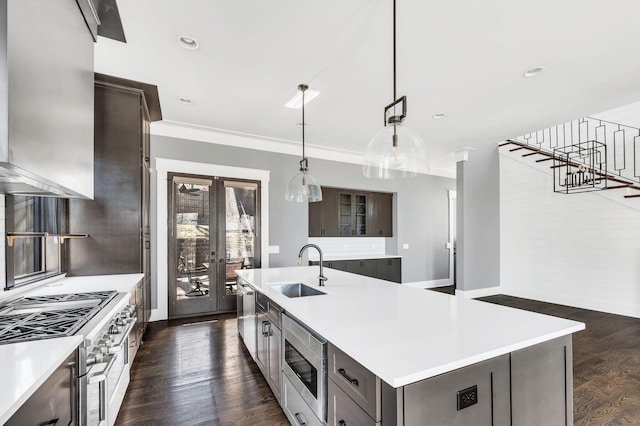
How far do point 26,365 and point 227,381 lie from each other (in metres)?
1.83

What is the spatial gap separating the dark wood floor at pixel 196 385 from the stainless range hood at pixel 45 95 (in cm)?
163

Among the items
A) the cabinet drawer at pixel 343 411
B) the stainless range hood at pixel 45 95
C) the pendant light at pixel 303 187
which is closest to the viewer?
the stainless range hood at pixel 45 95

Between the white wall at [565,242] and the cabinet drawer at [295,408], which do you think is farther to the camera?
the white wall at [565,242]

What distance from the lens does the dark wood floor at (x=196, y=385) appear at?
211 centimetres

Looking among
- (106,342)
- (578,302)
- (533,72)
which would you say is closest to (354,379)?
(106,342)

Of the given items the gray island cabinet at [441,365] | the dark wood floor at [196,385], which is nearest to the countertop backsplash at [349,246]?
the dark wood floor at [196,385]

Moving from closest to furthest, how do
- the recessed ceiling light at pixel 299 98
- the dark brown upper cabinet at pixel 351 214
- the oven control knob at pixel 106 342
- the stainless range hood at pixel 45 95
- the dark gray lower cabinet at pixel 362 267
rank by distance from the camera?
the stainless range hood at pixel 45 95 < the oven control knob at pixel 106 342 < the recessed ceiling light at pixel 299 98 < the dark gray lower cabinet at pixel 362 267 < the dark brown upper cabinet at pixel 351 214

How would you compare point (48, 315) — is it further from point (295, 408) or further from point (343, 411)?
point (343, 411)

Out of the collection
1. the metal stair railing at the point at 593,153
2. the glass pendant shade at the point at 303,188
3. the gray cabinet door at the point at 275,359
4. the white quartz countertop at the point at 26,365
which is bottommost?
the gray cabinet door at the point at 275,359

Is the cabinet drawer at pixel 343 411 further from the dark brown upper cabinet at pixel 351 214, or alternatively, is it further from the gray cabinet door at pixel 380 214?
the gray cabinet door at pixel 380 214

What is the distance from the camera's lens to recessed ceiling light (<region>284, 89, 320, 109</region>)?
3361mm

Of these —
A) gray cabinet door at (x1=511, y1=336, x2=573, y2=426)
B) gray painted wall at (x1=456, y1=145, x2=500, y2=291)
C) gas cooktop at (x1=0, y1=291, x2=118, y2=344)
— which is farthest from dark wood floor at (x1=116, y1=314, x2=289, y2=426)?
gray painted wall at (x1=456, y1=145, x2=500, y2=291)

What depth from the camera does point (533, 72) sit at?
294 cm

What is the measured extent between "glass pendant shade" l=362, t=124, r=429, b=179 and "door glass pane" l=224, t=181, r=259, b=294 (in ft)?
10.8
